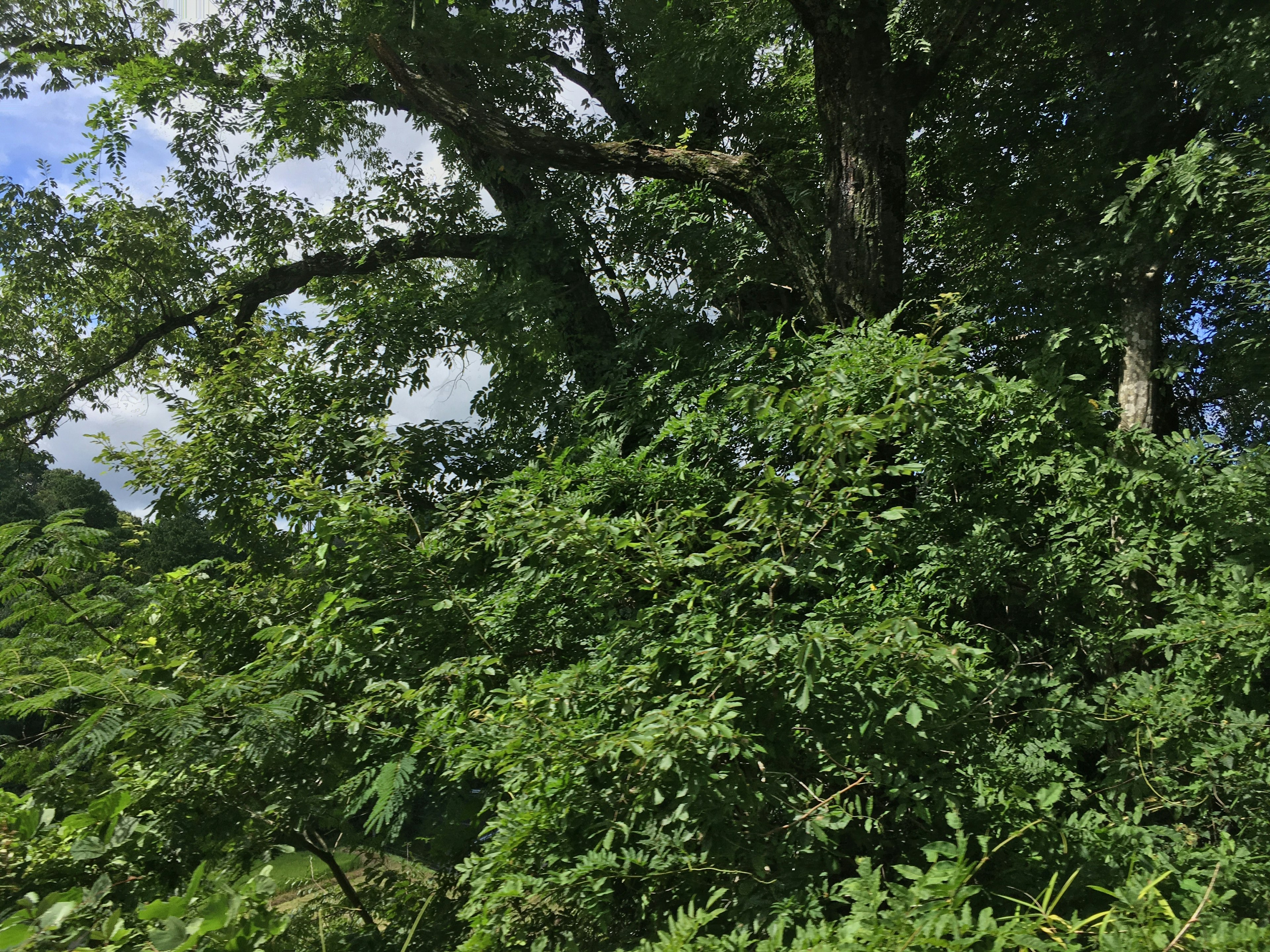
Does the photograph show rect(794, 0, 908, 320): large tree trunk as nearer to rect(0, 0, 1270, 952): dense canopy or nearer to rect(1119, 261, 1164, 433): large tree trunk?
rect(0, 0, 1270, 952): dense canopy

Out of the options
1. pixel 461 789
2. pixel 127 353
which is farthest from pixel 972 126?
pixel 127 353

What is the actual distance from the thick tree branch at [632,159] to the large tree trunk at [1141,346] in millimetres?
2111

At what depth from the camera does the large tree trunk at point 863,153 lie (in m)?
5.39

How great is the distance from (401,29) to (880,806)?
746cm

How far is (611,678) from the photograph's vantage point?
272cm

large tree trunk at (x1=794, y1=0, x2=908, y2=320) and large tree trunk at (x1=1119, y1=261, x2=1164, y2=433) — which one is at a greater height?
large tree trunk at (x1=794, y1=0, x2=908, y2=320)

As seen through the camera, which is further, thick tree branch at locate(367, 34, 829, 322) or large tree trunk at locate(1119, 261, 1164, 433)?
thick tree branch at locate(367, 34, 829, 322)

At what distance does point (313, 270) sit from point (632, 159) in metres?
3.76

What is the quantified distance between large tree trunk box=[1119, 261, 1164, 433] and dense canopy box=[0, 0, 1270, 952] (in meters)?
0.03

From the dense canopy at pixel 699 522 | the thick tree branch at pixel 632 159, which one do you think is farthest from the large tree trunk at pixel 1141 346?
the thick tree branch at pixel 632 159

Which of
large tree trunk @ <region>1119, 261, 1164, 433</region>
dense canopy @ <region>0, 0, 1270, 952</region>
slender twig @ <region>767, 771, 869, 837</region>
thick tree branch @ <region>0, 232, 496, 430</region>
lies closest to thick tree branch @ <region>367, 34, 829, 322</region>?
dense canopy @ <region>0, 0, 1270, 952</region>

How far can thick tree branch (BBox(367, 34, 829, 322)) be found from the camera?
566 cm

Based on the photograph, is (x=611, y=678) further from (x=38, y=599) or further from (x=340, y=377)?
(x=340, y=377)

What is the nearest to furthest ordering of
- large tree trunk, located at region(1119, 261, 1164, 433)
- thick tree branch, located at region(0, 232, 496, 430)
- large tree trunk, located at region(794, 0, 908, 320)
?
large tree trunk, located at region(1119, 261, 1164, 433) → large tree trunk, located at region(794, 0, 908, 320) → thick tree branch, located at region(0, 232, 496, 430)
